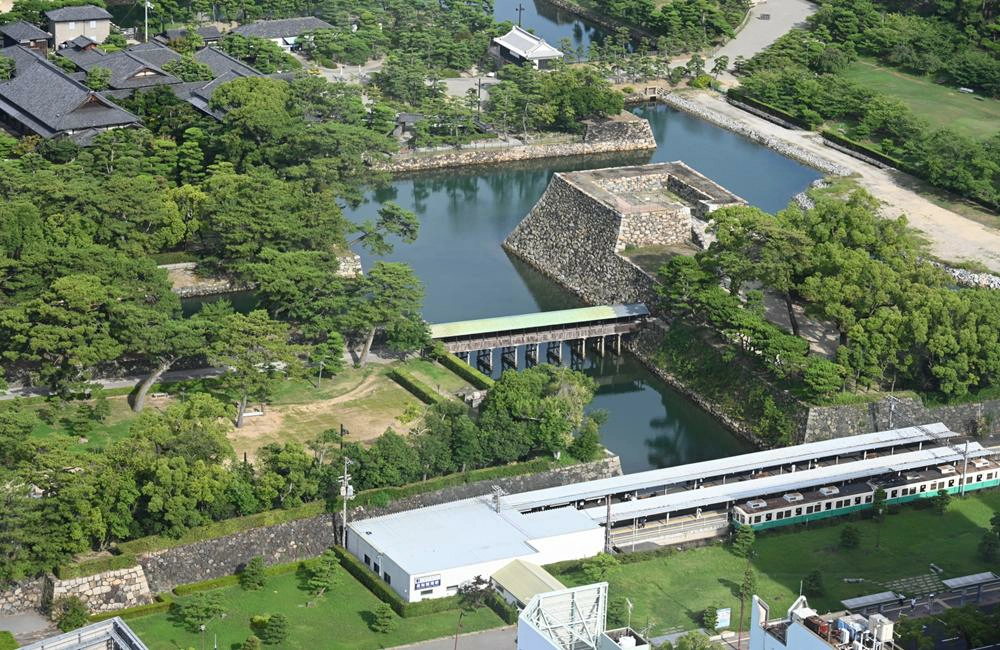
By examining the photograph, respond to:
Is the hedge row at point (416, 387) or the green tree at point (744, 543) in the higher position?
the green tree at point (744, 543)

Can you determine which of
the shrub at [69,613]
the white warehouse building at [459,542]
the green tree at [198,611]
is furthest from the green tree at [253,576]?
the shrub at [69,613]

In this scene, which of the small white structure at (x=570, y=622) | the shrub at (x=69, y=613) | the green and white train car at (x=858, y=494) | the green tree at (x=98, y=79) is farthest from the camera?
the green tree at (x=98, y=79)

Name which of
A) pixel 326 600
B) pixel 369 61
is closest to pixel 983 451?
pixel 326 600

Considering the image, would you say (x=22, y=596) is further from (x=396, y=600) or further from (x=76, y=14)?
(x=76, y=14)

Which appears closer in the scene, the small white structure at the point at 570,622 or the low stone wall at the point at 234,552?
the small white structure at the point at 570,622

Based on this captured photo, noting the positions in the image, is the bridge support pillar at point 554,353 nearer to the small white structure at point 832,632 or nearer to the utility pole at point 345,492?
the utility pole at point 345,492

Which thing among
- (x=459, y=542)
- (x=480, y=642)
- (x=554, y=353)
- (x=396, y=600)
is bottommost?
(x=554, y=353)

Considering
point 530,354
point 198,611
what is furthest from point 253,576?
point 530,354
